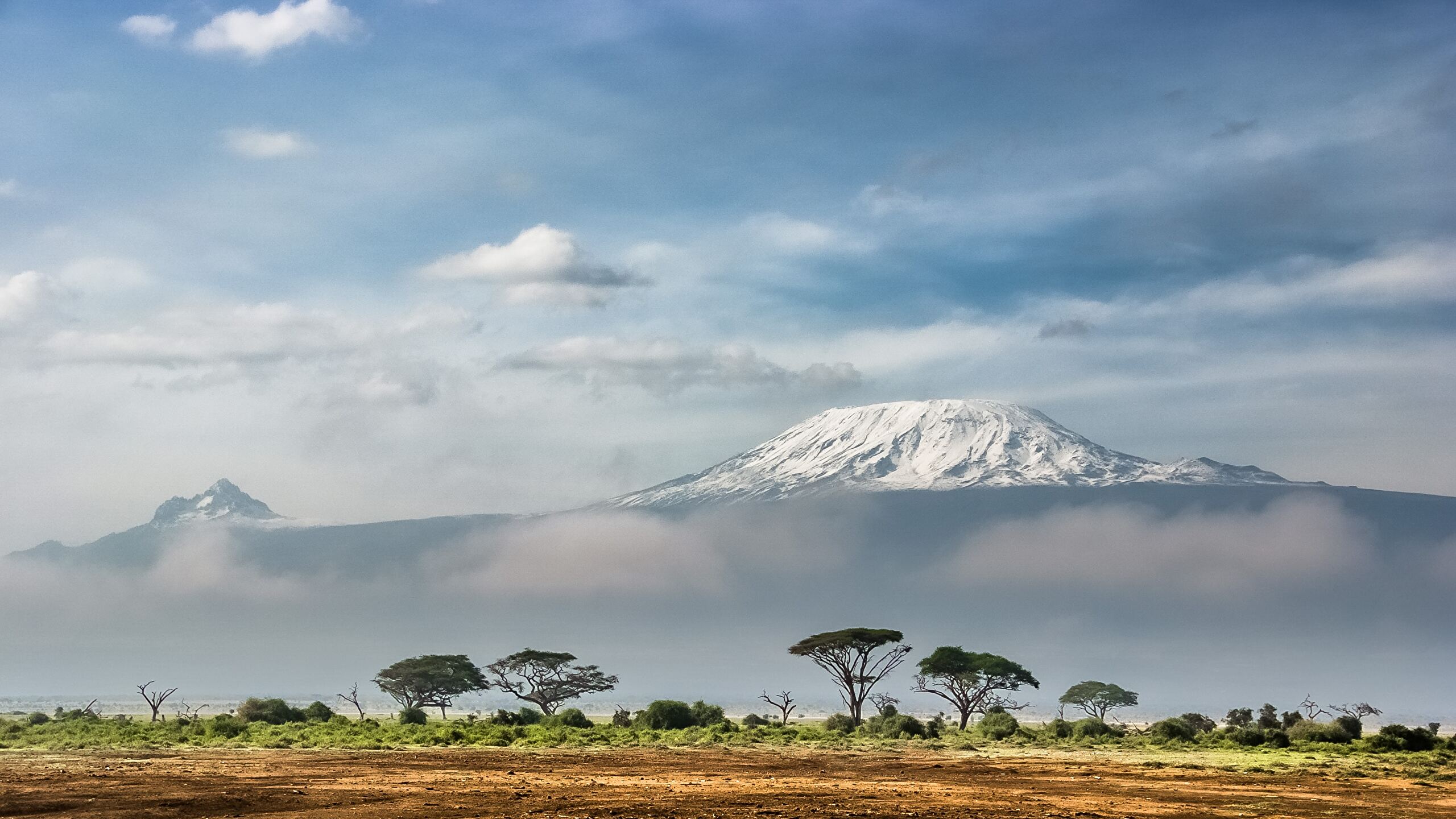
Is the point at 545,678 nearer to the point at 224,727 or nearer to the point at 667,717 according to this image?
the point at 667,717

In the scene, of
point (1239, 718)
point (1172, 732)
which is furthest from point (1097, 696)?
point (1172, 732)

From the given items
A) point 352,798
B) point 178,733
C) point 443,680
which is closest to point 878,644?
point 443,680

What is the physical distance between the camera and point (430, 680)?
359ft

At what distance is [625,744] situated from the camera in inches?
2195

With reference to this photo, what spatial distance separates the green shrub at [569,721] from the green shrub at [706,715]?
612 centimetres

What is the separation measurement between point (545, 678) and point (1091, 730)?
52.7 metres

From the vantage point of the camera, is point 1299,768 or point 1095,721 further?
point 1095,721

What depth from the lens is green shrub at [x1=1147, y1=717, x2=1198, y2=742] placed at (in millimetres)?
59884

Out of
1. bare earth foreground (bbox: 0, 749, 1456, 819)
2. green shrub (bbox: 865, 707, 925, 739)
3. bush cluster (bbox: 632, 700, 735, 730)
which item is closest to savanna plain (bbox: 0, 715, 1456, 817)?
bare earth foreground (bbox: 0, 749, 1456, 819)

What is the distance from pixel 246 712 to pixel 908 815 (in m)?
55.7

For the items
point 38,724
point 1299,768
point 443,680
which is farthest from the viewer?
point 443,680

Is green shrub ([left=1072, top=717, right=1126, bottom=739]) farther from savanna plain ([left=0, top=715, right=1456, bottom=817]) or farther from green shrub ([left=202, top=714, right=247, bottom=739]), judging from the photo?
green shrub ([left=202, top=714, right=247, bottom=739])

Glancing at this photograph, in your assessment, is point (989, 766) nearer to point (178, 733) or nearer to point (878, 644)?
point (178, 733)

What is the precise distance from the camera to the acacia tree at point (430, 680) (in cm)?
10912
